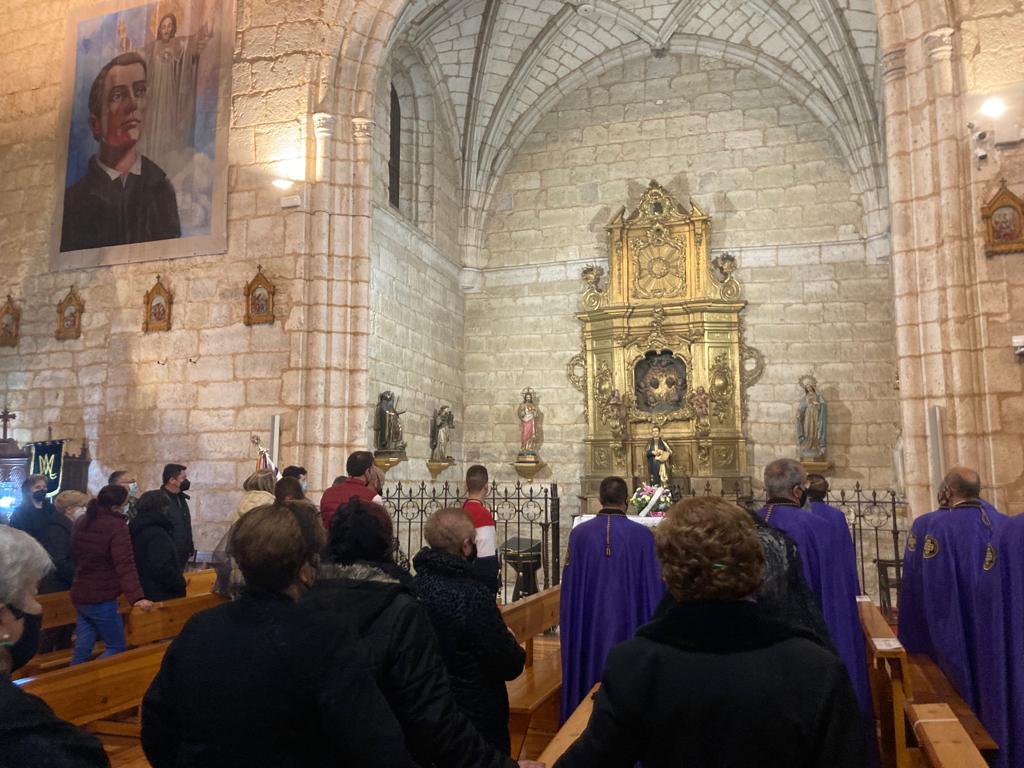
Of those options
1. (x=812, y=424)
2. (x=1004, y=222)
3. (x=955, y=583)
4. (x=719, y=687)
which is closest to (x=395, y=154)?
(x=812, y=424)

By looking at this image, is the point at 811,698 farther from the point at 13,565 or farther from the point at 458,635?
the point at 13,565

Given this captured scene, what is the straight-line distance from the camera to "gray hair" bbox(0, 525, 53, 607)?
1605mm

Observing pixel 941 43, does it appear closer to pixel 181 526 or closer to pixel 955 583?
pixel 955 583

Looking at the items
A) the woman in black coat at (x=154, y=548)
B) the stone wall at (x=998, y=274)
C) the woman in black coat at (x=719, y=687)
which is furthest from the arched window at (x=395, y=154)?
the woman in black coat at (x=719, y=687)

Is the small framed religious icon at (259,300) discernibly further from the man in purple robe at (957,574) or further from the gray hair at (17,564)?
the gray hair at (17,564)

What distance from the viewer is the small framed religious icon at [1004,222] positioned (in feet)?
22.9

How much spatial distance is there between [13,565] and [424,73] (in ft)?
47.3

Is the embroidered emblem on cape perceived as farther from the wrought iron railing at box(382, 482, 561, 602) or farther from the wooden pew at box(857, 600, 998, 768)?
the wrought iron railing at box(382, 482, 561, 602)

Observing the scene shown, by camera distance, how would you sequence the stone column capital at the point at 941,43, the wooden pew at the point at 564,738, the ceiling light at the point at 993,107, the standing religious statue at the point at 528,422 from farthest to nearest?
the standing religious statue at the point at 528,422 → the stone column capital at the point at 941,43 → the ceiling light at the point at 993,107 → the wooden pew at the point at 564,738

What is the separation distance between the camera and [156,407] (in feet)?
32.4

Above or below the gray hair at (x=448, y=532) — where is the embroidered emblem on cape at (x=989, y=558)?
below

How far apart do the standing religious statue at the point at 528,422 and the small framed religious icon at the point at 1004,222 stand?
915 cm

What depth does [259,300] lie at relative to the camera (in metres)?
9.54

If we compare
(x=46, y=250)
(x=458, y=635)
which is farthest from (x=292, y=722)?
(x=46, y=250)
